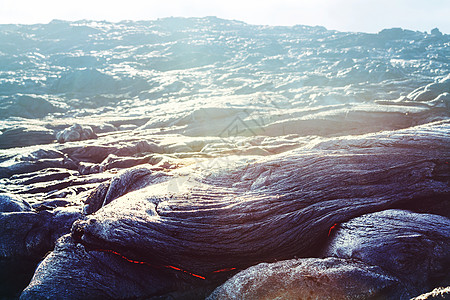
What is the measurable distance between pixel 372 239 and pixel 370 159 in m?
3.87

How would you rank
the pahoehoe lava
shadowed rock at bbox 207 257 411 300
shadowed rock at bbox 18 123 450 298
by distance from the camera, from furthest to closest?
shadowed rock at bbox 18 123 450 298
the pahoehoe lava
shadowed rock at bbox 207 257 411 300

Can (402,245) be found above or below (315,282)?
above

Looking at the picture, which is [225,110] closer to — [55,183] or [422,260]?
[55,183]

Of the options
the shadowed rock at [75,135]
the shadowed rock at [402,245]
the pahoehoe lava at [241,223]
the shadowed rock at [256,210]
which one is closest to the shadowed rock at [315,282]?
the pahoehoe lava at [241,223]

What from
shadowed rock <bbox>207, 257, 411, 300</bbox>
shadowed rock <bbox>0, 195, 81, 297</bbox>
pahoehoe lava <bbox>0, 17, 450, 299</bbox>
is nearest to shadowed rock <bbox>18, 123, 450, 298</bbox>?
pahoehoe lava <bbox>0, 17, 450, 299</bbox>

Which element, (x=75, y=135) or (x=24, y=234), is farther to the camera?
(x=75, y=135)

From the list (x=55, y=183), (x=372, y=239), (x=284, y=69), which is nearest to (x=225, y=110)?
(x=55, y=183)

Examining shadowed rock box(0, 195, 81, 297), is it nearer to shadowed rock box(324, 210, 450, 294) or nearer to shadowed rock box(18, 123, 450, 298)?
shadowed rock box(18, 123, 450, 298)

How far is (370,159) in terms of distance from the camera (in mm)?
11422

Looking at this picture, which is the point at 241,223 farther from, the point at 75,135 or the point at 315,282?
the point at 75,135

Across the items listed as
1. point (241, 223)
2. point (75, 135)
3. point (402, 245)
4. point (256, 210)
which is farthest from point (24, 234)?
point (75, 135)

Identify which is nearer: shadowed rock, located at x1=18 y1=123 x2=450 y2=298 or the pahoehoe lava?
the pahoehoe lava

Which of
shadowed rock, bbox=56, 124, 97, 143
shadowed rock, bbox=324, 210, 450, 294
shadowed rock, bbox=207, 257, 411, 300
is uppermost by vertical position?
shadowed rock, bbox=324, 210, 450, 294

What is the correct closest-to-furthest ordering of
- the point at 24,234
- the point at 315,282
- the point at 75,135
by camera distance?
the point at 315,282, the point at 24,234, the point at 75,135
